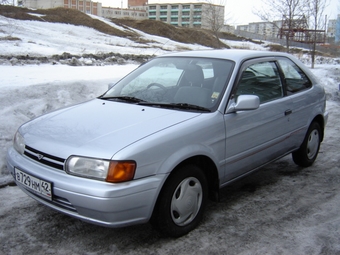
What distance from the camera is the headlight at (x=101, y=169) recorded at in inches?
110

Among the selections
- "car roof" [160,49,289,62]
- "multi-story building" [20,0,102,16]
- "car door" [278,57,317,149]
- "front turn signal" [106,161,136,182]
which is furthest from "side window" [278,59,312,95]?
"multi-story building" [20,0,102,16]

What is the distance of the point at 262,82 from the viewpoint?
4312 mm

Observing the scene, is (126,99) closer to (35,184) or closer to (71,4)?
(35,184)

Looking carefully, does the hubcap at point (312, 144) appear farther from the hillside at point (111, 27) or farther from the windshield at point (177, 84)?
the hillside at point (111, 27)

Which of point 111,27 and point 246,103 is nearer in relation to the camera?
point 246,103

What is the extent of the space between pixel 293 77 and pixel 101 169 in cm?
308

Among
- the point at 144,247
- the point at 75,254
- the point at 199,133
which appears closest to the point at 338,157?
the point at 199,133

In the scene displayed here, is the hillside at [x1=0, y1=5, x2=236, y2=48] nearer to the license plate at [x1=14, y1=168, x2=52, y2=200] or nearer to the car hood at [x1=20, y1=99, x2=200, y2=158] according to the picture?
the car hood at [x1=20, y1=99, x2=200, y2=158]

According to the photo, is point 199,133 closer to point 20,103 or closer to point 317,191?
point 317,191

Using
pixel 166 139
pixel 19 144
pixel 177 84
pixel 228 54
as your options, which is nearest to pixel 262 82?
pixel 228 54

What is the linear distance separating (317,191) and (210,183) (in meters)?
1.57

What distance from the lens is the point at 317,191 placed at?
4461mm

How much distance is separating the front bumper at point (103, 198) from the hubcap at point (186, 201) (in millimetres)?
303

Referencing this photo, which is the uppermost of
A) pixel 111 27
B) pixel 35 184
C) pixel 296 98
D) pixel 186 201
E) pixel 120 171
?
pixel 111 27
